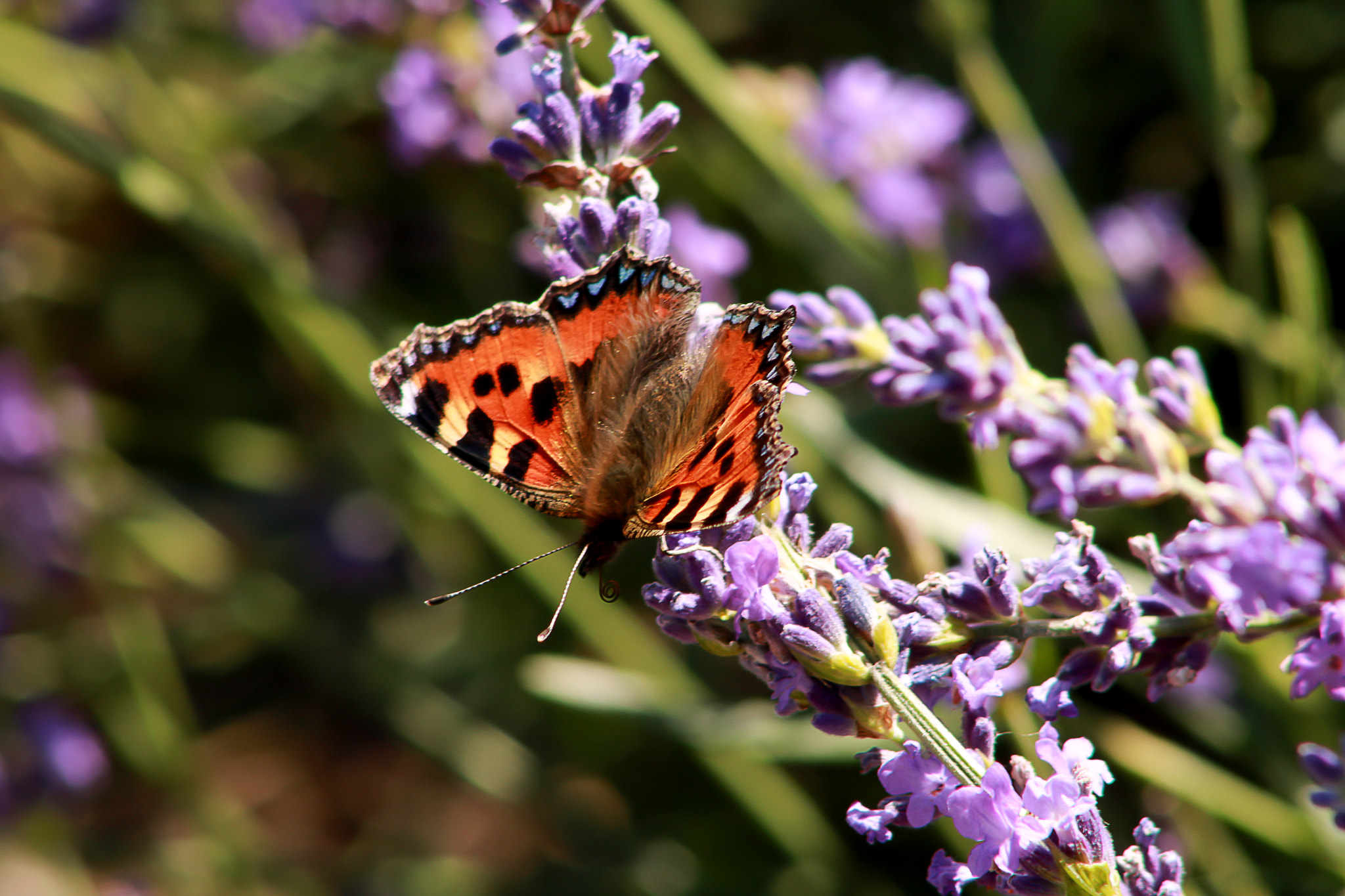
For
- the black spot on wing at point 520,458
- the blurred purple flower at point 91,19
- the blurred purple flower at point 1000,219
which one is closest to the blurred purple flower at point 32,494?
the blurred purple flower at point 91,19

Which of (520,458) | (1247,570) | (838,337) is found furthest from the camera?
(520,458)

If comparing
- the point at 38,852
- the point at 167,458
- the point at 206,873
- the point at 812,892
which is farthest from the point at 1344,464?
the point at 167,458

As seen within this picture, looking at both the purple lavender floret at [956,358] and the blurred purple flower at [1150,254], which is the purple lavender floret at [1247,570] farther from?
the blurred purple flower at [1150,254]

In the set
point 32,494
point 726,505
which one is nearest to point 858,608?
point 726,505

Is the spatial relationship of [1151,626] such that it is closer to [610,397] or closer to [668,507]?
[668,507]

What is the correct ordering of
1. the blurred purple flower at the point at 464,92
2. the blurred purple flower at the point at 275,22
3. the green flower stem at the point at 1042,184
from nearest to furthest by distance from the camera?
the blurred purple flower at the point at 464,92 < the green flower stem at the point at 1042,184 < the blurred purple flower at the point at 275,22

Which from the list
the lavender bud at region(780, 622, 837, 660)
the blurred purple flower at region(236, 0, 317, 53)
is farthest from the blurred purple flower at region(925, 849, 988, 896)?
the blurred purple flower at region(236, 0, 317, 53)
